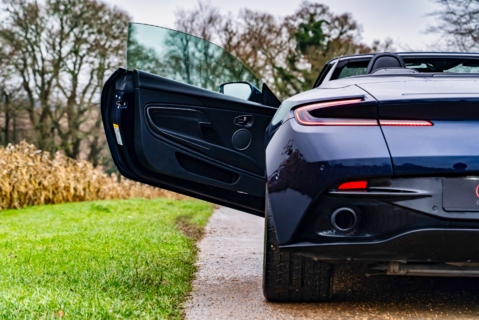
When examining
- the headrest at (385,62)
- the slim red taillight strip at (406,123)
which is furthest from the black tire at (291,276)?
the headrest at (385,62)

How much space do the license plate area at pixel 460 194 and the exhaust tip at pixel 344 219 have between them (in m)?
0.37

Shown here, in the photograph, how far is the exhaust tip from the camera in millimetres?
1831

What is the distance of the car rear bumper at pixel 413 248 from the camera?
5.84ft

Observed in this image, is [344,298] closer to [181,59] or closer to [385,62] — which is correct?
[385,62]

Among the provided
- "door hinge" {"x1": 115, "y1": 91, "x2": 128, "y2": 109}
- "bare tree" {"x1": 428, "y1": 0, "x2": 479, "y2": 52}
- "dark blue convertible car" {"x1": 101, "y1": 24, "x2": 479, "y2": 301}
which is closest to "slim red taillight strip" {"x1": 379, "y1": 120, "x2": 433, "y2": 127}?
"dark blue convertible car" {"x1": 101, "y1": 24, "x2": 479, "y2": 301}

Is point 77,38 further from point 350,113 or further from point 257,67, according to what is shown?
point 350,113

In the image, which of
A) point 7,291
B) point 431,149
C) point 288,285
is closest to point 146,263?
point 7,291

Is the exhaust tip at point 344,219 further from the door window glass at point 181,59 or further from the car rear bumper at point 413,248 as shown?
the door window glass at point 181,59

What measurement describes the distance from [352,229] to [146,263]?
2.01 metres

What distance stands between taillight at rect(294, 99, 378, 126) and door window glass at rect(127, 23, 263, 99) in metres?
1.34

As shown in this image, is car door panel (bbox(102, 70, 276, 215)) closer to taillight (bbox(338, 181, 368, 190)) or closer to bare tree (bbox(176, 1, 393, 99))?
taillight (bbox(338, 181, 368, 190))

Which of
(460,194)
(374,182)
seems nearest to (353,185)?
(374,182)

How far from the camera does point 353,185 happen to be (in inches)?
71.6

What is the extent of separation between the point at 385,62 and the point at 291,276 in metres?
1.56
